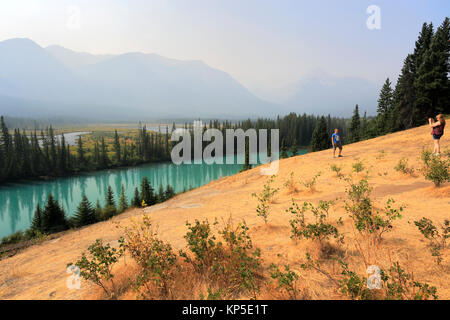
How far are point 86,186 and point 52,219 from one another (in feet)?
131

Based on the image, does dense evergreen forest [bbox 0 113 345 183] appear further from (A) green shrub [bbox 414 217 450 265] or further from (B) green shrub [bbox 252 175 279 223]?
(A) green shrub [bbox 414 217 450 265]

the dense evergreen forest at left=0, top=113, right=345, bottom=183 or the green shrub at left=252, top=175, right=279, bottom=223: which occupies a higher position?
the green shrub at left=252, top=175, right=279, bottom=223

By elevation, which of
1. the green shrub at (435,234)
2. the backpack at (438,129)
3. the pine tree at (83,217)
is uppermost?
the backpack at (438,129)

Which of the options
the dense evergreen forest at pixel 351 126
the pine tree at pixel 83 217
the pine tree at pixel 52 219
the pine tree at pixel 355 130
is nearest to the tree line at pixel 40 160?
the dense evergreen forest at pixel 351 126

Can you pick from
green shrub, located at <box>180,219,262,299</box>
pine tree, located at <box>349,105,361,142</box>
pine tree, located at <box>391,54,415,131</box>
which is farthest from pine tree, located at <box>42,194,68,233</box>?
pine tree, located at <box>349,105,361,142</box>

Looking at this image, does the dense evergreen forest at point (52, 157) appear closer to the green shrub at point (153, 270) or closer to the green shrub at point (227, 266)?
the green shrub at point (227, 266)

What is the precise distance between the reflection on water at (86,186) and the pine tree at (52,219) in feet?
45.6

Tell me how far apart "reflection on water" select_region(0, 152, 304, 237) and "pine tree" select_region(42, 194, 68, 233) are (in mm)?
13902

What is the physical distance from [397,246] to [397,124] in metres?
54.2

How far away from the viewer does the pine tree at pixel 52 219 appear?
3216cm

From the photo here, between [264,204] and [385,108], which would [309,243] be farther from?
[385,108]

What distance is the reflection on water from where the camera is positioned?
49.7 m

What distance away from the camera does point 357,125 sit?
7156 centimetres
